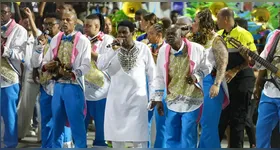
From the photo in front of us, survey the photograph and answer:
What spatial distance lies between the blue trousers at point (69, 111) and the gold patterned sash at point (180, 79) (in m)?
1.01

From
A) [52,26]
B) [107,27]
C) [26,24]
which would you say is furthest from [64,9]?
[107,27]

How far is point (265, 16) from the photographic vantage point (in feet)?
39.5

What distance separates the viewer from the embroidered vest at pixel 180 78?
8570 millimetres

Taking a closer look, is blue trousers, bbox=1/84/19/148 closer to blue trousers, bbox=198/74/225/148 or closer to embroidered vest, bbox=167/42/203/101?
embroidered vest, bbox=167/42/203/101

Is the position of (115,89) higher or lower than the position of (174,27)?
lower

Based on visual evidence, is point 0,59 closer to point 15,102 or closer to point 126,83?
point 15,102

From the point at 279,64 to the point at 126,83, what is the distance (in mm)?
1530

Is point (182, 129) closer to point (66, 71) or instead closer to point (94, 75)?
point (66, 71)

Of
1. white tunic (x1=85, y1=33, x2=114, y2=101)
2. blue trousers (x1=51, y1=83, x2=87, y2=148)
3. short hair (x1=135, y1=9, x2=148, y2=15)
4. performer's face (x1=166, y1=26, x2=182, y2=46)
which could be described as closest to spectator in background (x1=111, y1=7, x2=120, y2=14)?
short hair (x1=135, y1=9, x2=148, y2=15)

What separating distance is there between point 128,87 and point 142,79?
170 mm

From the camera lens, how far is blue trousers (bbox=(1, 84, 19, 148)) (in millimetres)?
9477

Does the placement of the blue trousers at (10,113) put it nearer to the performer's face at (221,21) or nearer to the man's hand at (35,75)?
the man's hand at (35,75)

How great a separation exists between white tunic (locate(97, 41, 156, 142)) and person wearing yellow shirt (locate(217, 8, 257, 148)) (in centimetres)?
100

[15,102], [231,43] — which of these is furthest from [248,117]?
[15,102]
